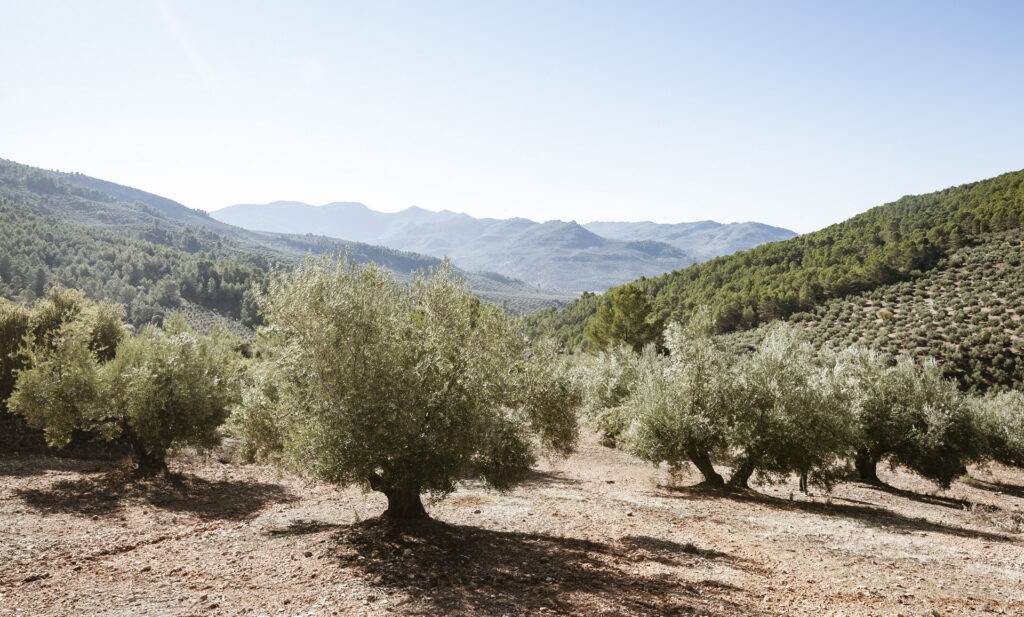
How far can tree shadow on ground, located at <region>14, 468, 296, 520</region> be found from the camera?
60.2 feet

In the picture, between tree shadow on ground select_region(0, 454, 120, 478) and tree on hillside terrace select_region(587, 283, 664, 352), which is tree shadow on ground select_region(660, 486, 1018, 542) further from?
tree on hillside terrace select_region(587, 283, 664, 352)

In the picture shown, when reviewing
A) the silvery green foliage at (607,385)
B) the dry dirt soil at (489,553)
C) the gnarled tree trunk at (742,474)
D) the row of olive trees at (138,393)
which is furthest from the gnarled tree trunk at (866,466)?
the row of olive trees at (138,393)

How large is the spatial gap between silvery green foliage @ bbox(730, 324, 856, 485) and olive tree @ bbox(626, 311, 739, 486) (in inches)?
24.3

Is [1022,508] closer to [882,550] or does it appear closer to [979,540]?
[979,540]

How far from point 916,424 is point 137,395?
1472 inches

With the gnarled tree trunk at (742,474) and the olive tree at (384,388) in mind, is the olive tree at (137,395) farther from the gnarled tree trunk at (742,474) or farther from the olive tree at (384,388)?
the gnarled tree trunk at (742,474)

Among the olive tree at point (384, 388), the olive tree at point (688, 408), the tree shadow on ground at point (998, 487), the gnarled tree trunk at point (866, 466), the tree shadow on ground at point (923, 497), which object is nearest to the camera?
the olive tree at point (384, 388)

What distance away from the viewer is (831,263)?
101 metres

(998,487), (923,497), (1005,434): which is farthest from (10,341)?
(1005,434)

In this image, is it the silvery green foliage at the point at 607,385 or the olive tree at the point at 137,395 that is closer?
the olive tree at the point at 137,395

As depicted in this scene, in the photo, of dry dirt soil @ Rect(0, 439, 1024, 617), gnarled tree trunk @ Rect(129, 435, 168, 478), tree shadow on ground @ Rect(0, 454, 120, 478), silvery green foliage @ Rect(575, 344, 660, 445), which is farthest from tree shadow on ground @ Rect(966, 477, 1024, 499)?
tree shadow on ground @ Rect(0, 454, 120, 478)

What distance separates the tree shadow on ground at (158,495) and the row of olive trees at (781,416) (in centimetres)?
1566

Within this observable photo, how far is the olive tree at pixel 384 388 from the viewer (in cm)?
1212

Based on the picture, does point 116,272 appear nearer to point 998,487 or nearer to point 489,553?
point 489,553
